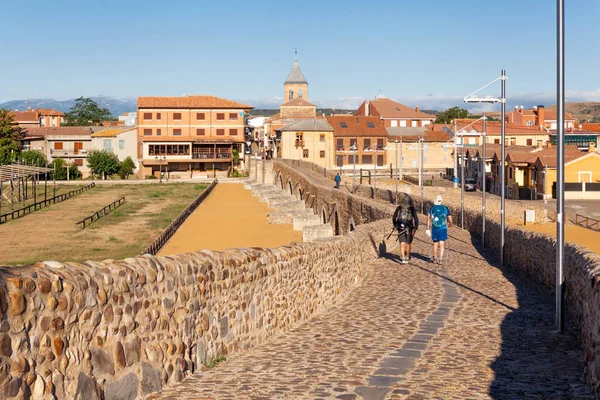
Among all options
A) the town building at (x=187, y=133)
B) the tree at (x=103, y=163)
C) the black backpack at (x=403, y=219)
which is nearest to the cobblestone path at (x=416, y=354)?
the black backpack at (x=403, y=219)

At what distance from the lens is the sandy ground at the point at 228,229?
4462 centimetres

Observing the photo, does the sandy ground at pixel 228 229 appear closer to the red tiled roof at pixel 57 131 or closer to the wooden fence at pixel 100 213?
the wooden fence at pixel 100 213

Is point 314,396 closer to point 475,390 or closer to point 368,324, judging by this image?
point 475,390

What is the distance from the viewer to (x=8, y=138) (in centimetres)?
9625

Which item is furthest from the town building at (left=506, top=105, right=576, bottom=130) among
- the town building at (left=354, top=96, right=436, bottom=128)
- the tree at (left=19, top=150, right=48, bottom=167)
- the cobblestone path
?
the cobblestone path

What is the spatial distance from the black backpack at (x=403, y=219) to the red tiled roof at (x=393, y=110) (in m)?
104

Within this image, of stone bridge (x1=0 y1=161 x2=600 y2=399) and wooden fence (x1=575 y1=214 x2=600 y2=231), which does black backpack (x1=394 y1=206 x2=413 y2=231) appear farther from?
wooden fence (x1=575 y1=214 x2=600 y2=231)

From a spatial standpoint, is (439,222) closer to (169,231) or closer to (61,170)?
(169,231)

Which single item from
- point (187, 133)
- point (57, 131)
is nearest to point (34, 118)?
point (57, 131)

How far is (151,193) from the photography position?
78438 millimetres

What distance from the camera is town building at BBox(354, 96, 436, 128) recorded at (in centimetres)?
12069

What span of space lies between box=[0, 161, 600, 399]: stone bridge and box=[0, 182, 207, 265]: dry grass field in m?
25.6

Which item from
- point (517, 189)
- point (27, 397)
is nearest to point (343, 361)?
point (27, 397)

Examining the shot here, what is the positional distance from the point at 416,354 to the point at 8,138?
96081 mm
